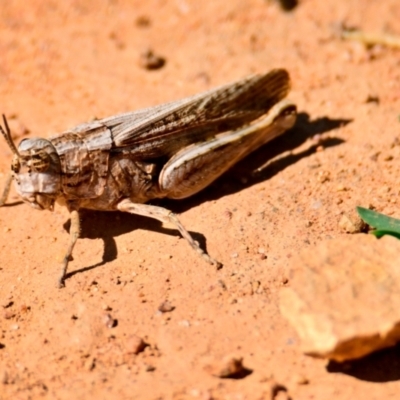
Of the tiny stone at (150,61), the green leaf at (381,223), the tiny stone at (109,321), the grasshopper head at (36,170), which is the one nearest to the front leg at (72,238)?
the grasshopper head at (36,170)

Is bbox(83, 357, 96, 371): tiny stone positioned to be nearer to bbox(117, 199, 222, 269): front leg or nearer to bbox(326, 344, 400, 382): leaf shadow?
bbox(117, 199, 222, 269): front leg

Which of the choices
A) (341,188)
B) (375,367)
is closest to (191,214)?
(341,188)

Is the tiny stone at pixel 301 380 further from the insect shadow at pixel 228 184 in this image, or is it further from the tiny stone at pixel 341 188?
the tiny stone at pixel 341 188

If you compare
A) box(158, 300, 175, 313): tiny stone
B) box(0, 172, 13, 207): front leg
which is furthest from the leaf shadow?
box(0, 172, 13, 207): front leg

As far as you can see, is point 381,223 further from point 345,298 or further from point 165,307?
point 165,307

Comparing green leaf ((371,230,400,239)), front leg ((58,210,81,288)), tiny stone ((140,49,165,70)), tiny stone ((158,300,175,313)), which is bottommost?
tiny stone ((158,300,175,313))

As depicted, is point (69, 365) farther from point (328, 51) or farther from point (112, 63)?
point (328, 51)

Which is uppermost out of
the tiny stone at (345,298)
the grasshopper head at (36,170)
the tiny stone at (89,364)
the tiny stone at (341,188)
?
→ the grasshopper head at (36,170)
